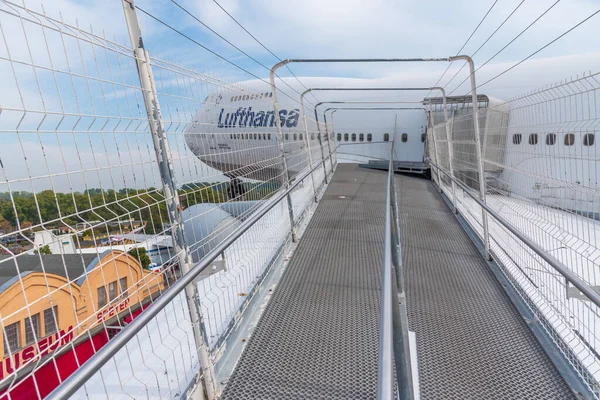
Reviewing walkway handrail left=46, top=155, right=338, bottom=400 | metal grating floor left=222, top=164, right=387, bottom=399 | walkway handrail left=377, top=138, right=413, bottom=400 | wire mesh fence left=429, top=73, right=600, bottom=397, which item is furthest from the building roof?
wire mesh fence left=429, top=73, right=600, bottom=397

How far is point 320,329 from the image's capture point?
2939mm

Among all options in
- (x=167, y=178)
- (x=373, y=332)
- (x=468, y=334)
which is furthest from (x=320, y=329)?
(x=167, y=178)

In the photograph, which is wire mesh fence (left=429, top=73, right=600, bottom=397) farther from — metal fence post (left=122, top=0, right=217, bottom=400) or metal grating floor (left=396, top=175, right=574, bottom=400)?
metal fence post (left=122, top=0, right=217, bottom=400)

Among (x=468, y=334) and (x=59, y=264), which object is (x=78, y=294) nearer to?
(x=59, y=264)

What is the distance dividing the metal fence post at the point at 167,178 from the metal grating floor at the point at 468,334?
1271 millimetres

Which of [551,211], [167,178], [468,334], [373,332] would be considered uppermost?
[167,178]

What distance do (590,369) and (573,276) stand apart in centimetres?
96

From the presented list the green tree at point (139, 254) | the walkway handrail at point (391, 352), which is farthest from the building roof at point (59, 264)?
the walkway handrail at point (391, 352)

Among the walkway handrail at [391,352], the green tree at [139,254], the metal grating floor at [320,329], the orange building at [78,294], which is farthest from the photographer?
the metal grating floor at [320,329]

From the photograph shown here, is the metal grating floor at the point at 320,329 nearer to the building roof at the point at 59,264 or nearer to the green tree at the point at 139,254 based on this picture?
the green tree at the point at 139,254

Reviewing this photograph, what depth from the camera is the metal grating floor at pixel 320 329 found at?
234cm

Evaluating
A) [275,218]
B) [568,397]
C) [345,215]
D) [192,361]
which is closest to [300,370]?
[192,361]

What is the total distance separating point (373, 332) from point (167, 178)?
5.99ft

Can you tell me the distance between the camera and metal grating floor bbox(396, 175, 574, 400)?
2.36m
